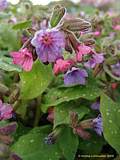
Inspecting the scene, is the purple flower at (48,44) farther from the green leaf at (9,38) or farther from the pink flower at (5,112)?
the green leaf at (9,38)

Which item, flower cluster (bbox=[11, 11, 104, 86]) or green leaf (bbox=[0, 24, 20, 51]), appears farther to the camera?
green leaf (bbox=[0, 24, 20, 51])

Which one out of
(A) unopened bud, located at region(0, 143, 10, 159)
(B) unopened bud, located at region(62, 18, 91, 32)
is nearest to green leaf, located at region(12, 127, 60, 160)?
(A) unopened bud, located at region(0, 143, 10, 159)

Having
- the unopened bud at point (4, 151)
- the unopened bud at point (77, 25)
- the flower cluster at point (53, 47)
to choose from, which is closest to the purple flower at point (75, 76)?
the flower cluster at point (53, 47)

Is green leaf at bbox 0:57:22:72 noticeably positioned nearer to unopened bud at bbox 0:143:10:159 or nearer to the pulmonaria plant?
the pulmonaria plant

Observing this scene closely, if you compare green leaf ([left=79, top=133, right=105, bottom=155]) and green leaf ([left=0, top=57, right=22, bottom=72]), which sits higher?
green leaf ([left=0, top=57, right=22, bottom=72])

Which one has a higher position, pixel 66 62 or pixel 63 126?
pixel 66 62

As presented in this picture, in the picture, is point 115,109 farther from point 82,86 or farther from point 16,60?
point 16,60

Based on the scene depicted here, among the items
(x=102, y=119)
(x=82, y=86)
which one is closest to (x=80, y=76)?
(x=82, y=86)
